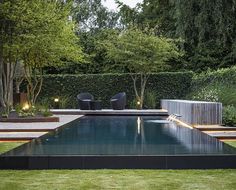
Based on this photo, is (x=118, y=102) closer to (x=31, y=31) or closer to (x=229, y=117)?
(x=31, y=31)

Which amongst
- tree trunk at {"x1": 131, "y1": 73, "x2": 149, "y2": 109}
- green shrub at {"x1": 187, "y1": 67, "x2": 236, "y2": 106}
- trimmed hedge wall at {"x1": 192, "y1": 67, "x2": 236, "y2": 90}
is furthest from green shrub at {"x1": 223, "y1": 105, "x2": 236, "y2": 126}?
tree trunk at {"x1": 131, "y1": 73, "x2": 149, "y2": 109}

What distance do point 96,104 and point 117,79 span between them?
308 centimetres

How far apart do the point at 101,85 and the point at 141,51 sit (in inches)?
109

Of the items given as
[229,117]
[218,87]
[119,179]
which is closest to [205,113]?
[229,117]

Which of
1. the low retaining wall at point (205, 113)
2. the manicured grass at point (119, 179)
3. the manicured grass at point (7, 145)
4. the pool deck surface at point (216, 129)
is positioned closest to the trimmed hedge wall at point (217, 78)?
the low retaining wall at point (205, 113)

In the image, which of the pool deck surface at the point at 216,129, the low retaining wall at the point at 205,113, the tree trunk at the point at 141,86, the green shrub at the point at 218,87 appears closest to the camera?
the pool deck surface at the point at 216,129

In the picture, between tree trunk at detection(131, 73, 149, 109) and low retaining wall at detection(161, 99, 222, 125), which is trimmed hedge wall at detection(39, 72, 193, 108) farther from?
low retaining wall at detection(161, 99, 222, 125)

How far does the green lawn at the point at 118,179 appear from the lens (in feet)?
16.6

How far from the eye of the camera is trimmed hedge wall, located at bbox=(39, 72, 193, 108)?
70.4 feet

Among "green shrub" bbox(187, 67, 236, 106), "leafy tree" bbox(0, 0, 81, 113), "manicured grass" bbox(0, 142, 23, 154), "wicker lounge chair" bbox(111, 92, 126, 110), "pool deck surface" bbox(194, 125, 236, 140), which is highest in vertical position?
"leafy tree" bbox(0, 0, 81, 113)

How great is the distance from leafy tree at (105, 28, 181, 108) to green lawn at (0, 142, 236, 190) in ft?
47.3

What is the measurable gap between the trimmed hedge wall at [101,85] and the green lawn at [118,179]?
1562 centimetres

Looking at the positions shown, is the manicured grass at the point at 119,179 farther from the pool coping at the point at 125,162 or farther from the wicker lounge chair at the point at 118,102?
the wicker lounge chair at the point at 118,102

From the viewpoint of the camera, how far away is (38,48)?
1478 centimetres
